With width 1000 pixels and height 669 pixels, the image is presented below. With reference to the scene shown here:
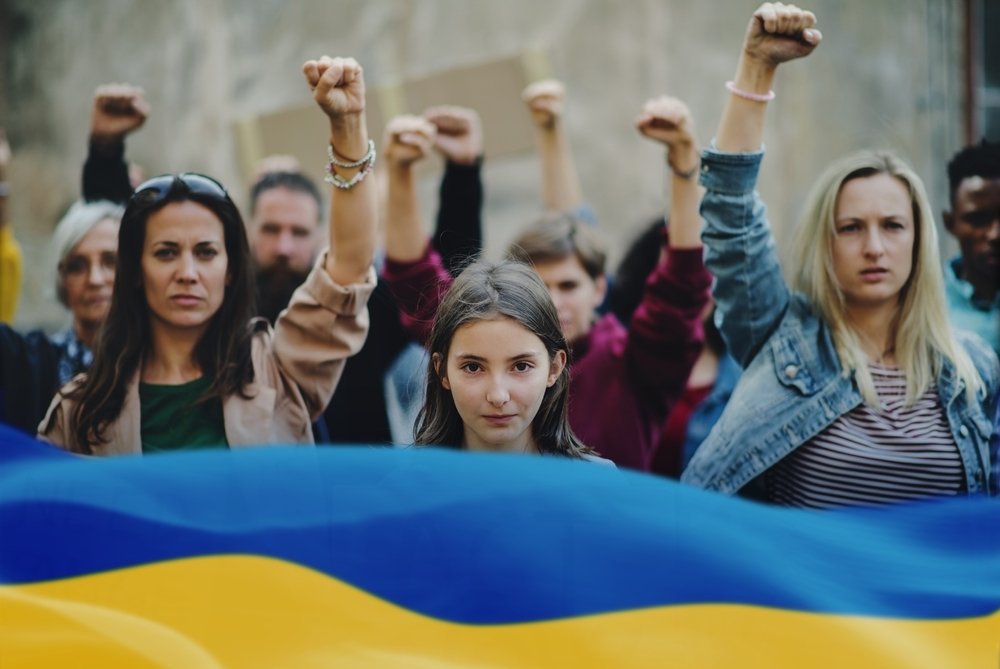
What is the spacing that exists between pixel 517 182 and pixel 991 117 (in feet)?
7.89

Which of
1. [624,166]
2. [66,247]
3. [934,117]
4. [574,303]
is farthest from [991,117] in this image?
[66,247]

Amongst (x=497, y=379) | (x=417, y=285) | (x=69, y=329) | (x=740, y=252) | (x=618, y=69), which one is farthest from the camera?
(x=618, y=69)

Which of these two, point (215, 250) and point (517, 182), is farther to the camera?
point (517, 182)

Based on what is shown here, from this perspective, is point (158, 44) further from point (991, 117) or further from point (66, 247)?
point (991, 117)

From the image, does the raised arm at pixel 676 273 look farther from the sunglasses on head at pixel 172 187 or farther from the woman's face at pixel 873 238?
the sunglasses on head at pixel 172 187

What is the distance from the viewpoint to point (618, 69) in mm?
6520

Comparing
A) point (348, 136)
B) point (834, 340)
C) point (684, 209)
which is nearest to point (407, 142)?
point (348, 136)

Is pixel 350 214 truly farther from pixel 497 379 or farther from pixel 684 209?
pixel 684 209

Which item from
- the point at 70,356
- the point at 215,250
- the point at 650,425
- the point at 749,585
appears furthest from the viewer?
the point at 650,425

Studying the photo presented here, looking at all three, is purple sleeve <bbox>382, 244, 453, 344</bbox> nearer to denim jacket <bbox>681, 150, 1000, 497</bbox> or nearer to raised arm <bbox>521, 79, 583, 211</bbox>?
denim jacket <bbox>681, 150, 1000, 497</bbox>

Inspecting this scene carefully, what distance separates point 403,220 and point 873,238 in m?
1.05

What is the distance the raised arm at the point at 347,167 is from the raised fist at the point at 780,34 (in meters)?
0.79

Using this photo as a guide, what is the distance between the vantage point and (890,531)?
2.38 metres

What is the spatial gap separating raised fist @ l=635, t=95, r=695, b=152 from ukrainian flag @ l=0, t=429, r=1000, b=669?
1027 mm
